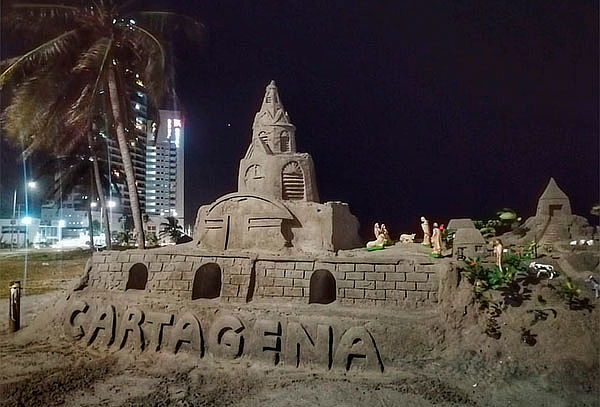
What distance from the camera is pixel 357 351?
29.8 feet

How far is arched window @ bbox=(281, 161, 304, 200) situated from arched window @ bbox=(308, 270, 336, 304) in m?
3.84

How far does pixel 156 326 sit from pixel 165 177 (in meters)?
12.9

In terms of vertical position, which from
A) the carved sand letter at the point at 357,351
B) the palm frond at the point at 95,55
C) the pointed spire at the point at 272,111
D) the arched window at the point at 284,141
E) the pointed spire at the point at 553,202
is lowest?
the carved sand letter at the point at 357,351

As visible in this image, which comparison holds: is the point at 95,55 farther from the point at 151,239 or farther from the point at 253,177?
the point at 151,239

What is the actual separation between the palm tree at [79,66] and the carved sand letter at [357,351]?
8765 millimetres

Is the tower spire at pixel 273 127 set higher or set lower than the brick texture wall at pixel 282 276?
higher

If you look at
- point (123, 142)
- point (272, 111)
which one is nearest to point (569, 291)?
point (272, 111)

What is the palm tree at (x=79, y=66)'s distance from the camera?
1387 cm

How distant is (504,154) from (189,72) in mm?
12616

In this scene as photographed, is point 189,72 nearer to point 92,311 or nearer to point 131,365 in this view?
point 92,311

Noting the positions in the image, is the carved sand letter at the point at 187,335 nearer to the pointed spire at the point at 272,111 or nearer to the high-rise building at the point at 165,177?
the pointed spire at the point at 272,111

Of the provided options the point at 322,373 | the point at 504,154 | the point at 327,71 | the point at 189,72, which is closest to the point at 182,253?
the point at 322,373

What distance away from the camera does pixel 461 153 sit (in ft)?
59.1

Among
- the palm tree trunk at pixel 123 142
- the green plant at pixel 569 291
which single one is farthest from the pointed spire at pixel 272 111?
the green plant at pixel 569 291
